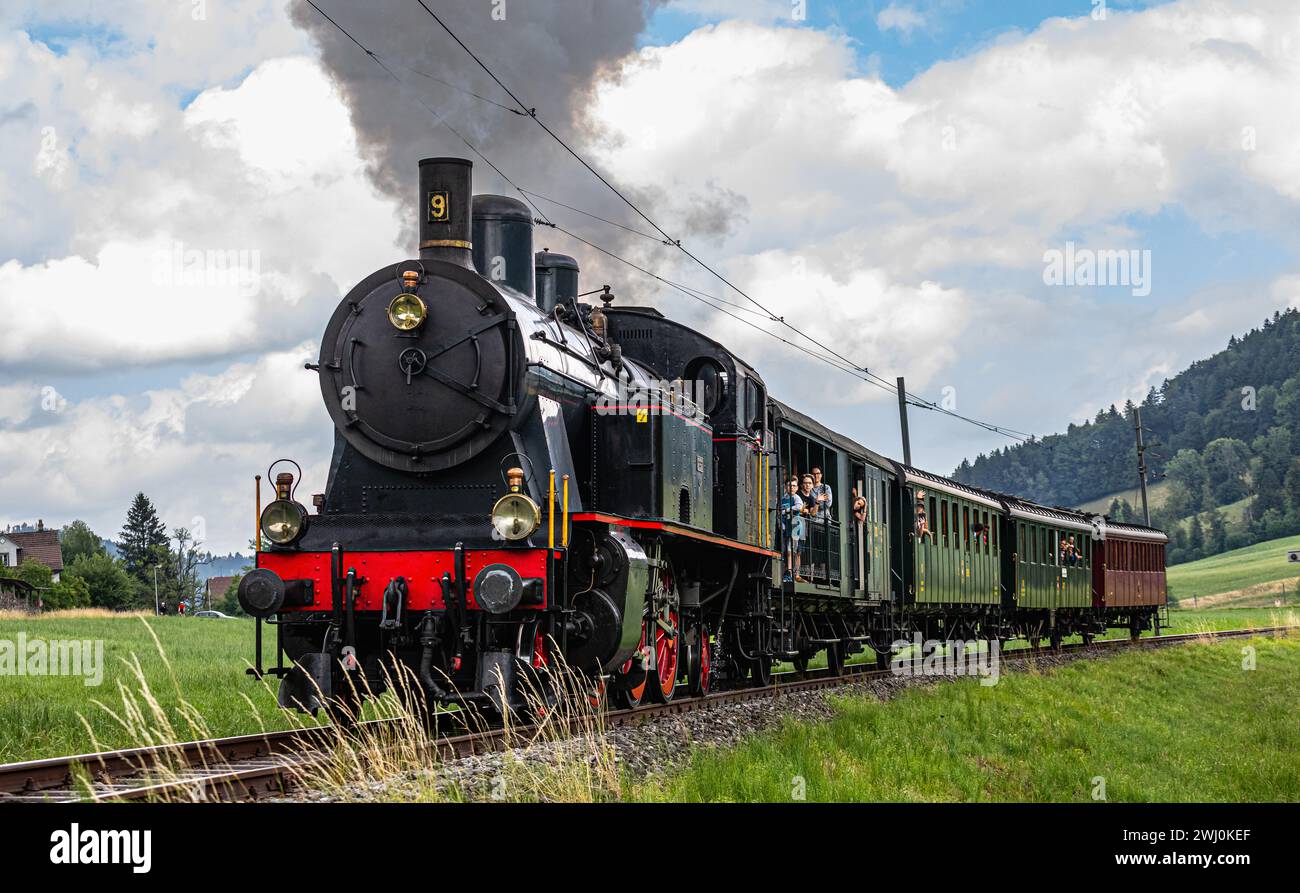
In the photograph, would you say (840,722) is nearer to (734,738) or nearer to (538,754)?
(734,738)

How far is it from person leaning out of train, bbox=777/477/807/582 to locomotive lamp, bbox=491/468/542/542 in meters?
6.29

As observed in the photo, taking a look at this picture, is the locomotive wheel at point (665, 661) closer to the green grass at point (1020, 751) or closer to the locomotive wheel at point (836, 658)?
the green grass at point (1020, 751)

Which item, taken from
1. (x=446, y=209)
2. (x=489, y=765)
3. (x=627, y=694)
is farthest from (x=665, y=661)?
(x=446, y=209)

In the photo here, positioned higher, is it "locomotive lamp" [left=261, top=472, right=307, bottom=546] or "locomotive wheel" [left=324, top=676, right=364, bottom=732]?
"locomotive lamp" [left=261, top=472, right=307, bottom=546]

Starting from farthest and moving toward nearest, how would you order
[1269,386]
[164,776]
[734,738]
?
[1269,386]
[734,738]
[164,776]

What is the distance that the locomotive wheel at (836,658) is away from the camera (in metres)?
20.5

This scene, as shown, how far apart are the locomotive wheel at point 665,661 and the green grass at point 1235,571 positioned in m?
80.7

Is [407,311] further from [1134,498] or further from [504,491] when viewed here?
[1134,498]

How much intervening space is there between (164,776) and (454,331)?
4455 millimetres

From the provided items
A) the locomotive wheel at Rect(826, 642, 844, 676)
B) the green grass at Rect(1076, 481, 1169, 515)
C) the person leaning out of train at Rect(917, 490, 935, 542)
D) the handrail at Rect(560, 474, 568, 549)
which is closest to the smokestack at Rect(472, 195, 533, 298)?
the handrail at Rect(560, 474, 568, 549)

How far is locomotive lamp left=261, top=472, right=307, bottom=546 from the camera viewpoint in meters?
10.8

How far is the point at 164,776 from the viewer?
800cm

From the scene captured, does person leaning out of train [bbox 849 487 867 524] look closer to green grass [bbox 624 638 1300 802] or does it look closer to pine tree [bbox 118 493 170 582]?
green grass [bbox 624 638 1300 802]
